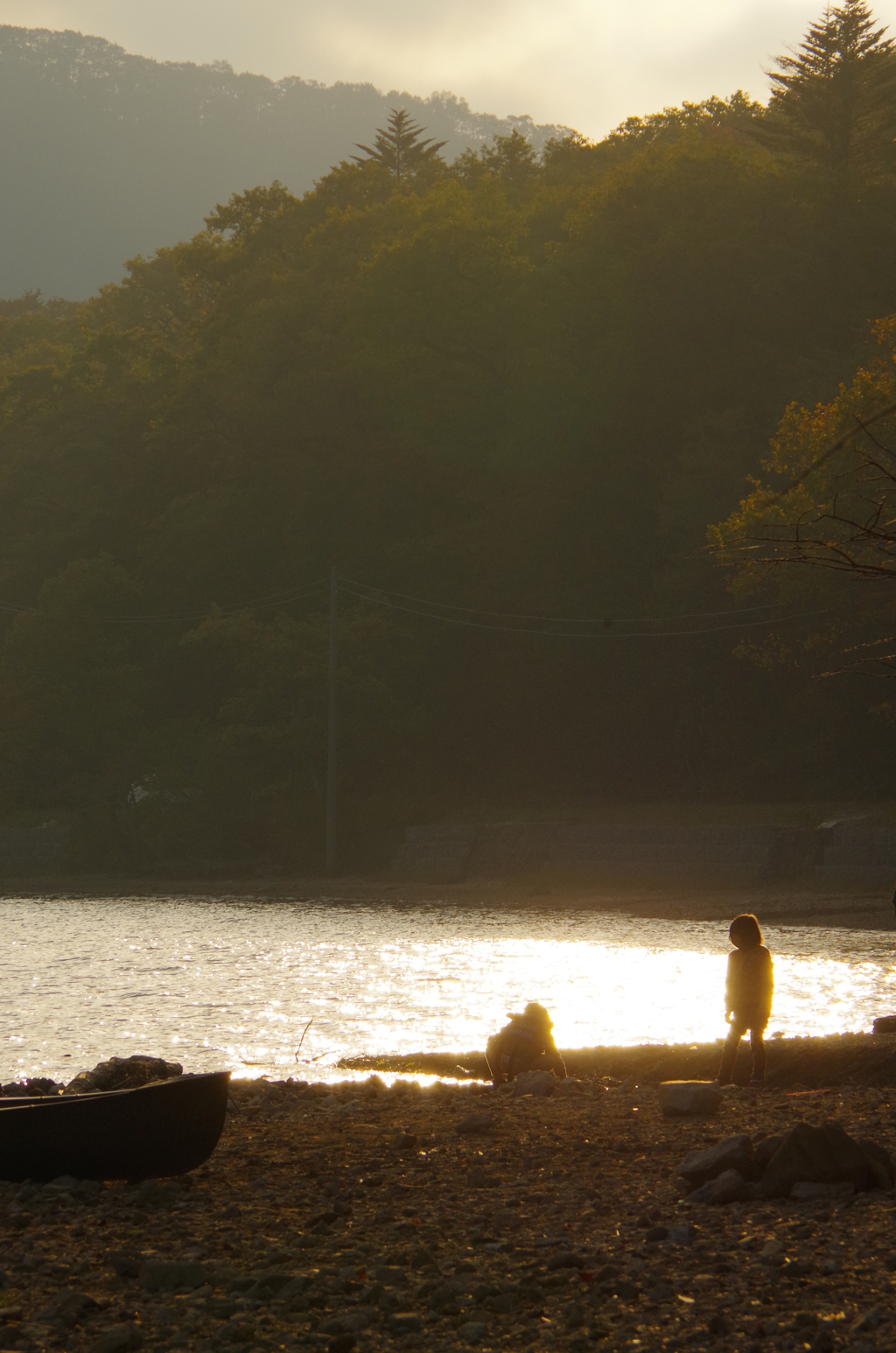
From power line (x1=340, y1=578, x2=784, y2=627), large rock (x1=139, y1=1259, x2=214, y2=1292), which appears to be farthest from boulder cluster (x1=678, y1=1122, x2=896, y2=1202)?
power line (x1=340, y1=578, x2=784, y2=627)

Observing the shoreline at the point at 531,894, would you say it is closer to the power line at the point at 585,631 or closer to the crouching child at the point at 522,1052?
the power line at the point at 585,631

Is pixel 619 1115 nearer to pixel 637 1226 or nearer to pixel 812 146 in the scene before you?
pixel 637 1226

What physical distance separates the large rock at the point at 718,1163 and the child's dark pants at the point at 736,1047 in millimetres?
3782

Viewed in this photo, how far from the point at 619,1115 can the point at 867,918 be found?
76.9 ft

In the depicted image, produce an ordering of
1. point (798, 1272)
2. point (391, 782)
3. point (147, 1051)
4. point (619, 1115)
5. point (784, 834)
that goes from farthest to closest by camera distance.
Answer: point (391, 782)
point (784, 834)
point (147, 1051)
point (619, 1115)
point (798, 1272)

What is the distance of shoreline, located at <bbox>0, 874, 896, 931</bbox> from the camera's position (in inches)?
1350

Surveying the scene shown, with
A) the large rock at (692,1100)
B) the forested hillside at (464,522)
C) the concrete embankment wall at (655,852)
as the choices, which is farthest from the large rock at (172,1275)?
the forested hillside at (464,522)

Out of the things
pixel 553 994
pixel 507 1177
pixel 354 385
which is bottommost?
pixel 553 994

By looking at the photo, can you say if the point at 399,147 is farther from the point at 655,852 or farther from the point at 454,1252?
the point at 454,1252

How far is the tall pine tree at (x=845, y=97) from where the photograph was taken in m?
62.0

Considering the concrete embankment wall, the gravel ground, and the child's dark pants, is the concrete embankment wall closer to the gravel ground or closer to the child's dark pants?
the child's dark pants

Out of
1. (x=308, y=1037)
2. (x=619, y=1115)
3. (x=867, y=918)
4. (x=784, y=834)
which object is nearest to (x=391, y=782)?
(x=784, y=834)

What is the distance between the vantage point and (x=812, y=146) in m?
62.4

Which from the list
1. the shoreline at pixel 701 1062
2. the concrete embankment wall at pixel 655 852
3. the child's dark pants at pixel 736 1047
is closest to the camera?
the child's dark pants at pixel 736 1047
